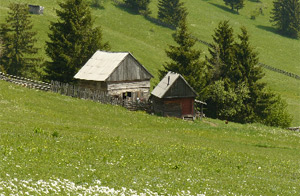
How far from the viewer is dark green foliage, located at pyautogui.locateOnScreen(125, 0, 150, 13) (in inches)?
4958

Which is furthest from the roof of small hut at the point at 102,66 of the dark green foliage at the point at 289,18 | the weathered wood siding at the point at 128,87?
the dark green foliage at the point at 289,18

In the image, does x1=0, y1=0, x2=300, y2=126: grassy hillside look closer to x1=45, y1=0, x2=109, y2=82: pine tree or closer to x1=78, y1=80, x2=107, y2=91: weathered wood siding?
x1=45, y1=0, x2=109, y2=82: pine tree

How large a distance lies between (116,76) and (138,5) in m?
70.7

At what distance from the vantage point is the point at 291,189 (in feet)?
77.2

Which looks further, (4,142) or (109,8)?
(109,8)

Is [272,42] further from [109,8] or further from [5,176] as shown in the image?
[5,176]

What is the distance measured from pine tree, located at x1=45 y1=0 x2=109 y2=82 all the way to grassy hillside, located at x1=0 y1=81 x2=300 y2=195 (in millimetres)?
19832

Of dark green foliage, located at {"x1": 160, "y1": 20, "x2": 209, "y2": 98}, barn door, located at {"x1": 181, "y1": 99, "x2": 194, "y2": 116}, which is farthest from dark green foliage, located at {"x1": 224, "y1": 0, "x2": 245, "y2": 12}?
barn door, located at {"x1": 181, "y1": 99, "x2": 194, "y2": 116}

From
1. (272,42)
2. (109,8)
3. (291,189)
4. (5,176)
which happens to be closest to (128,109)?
(291,189)

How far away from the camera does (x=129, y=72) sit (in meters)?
61.7

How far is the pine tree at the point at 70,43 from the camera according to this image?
6656cm

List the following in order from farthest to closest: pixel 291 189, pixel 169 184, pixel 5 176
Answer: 1. pixel 291 189
2. pixel 169 184
3. pixel 5 176

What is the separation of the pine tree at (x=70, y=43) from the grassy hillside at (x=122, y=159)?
1983 centimetres

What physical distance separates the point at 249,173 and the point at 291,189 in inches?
130
